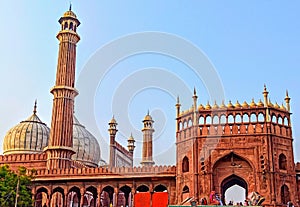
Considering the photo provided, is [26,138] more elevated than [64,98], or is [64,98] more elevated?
[64,98]

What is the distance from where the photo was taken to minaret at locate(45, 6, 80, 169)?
26494 millimetres

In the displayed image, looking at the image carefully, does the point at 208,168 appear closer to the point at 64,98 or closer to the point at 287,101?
the point at 287,101

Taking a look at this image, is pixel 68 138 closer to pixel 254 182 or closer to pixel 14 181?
pixel 14 181

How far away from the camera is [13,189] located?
2173 centimetres

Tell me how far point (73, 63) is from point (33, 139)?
6.64 meters

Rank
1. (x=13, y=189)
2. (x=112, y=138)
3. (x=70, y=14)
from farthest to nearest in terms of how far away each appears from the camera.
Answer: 1. (x=112, y=138)
2. (x=70, y=14)
3. (x=13, y=189)

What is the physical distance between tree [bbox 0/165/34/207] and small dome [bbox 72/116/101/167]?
970 cm

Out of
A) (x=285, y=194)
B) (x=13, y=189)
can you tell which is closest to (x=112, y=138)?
(x=13, y=189)

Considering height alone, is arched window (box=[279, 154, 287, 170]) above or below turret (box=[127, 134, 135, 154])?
below

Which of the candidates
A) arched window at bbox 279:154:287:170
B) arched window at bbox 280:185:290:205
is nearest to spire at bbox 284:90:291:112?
arched window at bbox 279:154:287:170

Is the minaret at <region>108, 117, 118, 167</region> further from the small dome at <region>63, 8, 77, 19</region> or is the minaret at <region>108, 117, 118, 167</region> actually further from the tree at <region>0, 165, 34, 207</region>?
the tree at <region>0, 165, 34, 207</region>

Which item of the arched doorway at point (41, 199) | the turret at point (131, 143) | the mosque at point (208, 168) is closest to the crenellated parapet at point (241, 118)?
the mosque at point (208, 168)

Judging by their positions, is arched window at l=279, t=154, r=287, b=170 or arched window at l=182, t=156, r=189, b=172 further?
arched window at l=182, t=156, r=189, b=172

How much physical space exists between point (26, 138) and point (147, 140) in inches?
445
